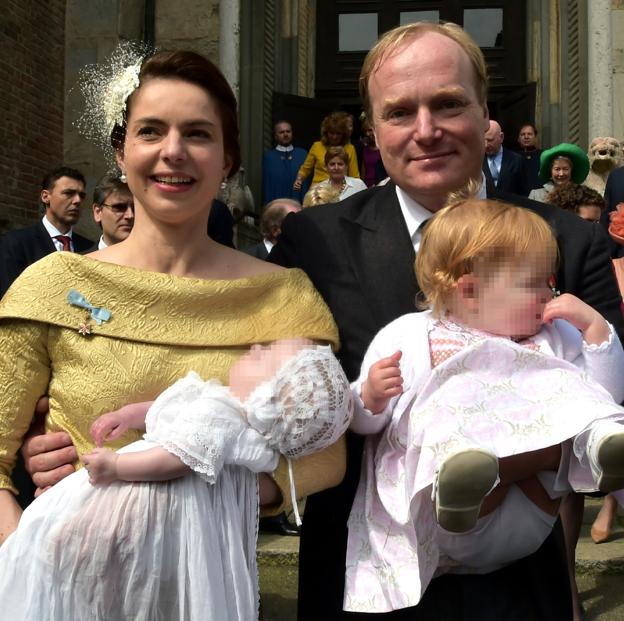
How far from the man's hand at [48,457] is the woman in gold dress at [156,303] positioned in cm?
2

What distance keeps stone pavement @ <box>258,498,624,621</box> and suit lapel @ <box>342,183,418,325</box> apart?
2734 mm

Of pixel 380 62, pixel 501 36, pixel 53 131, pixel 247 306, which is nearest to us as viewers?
pixel 247 306

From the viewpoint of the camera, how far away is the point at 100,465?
1.87 m

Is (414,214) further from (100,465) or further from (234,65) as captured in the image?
(234,65)

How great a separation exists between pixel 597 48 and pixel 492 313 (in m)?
9.11

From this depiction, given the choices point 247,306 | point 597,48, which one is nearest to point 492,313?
point 247,306

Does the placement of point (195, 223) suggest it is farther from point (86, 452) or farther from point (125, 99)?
point (86, 452)

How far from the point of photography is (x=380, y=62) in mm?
2336

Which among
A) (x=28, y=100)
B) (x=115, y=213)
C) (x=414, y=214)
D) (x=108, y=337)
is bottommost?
(x=108, y=337)

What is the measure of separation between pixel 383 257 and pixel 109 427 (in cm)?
81

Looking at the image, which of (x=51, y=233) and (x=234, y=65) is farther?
(x=234, y=65)

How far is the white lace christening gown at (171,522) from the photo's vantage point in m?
1.88

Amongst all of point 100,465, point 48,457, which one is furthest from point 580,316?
point 48,457

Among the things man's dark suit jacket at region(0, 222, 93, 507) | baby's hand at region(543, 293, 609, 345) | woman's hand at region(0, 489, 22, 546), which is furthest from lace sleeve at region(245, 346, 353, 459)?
man's dark suit jacket at region(0, 222, 93, 507)
